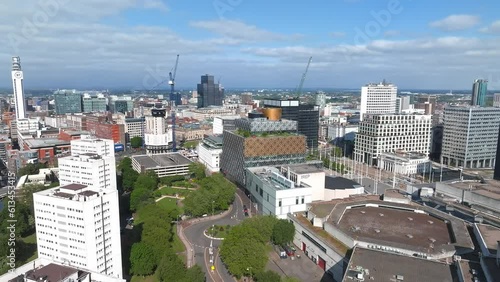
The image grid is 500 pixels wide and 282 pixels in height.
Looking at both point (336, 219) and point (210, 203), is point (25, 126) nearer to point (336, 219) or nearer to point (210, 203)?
point (210, 203)

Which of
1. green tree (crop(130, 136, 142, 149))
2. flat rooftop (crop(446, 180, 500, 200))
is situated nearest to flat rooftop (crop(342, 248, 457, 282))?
flat rooftop (crop(446, 180, 500, 200))

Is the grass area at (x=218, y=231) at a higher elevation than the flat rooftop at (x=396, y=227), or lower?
lower

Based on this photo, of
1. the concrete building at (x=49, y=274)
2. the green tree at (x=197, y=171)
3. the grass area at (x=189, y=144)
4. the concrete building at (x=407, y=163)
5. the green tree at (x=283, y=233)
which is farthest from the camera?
the grass area at (x=189, y=144)

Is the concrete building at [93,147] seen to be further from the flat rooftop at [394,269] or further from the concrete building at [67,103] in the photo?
the concrete building at [67,103]

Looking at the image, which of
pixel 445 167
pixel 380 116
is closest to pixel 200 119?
pixel 380 116

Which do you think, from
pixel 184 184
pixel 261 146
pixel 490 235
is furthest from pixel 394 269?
pixel 184 184

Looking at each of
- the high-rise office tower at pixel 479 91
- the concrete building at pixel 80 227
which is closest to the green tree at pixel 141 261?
the concrete building at pixel 80 227

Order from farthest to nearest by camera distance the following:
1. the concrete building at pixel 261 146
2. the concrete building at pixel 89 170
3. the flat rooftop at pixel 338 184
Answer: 1. the concrete building at pixel 261 146
2. the flat rooftop at pixel 338 184
3. the concrete building at pixel 89 170

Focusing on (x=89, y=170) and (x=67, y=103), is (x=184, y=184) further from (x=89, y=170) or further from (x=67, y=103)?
(x=67, y=103)
